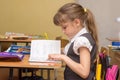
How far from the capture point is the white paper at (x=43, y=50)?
1.89 m

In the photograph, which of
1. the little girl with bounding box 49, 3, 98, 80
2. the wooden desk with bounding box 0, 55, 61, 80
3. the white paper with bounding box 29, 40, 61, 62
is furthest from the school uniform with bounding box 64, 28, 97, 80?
the white paper with bounding box 29, 40, 61, 62

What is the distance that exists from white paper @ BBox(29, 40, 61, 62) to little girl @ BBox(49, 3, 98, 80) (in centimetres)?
29

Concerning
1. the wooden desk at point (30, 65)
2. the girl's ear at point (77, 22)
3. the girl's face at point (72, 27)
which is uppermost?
the girl's ear at point (77, 22)

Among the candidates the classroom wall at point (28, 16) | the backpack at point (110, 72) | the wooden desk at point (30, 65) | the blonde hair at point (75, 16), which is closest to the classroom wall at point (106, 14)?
the classroom wall at point (28, 16)

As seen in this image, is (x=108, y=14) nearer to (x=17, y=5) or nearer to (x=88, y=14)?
(x=17, y=5)

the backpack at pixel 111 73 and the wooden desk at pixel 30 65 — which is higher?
the wooden desk at pixel 30 65

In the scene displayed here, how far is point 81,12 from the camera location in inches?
62.4

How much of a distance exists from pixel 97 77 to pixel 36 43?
1.80ft

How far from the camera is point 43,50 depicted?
6.25ft

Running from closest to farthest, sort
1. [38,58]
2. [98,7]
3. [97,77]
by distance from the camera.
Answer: [97,77] → [38,58] → [98,7]

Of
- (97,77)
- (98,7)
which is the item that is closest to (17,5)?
(98,7)

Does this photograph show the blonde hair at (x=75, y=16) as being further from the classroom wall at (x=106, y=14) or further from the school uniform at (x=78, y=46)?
the classroom wall at (x=106, y=14)

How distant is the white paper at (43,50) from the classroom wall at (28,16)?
11.9ft

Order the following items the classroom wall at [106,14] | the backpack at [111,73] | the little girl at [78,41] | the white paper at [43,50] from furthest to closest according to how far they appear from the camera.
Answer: the classroom wall at [106,14], the white paper at [43,50], the backpack at [111,73], the little girl at [78,41]
